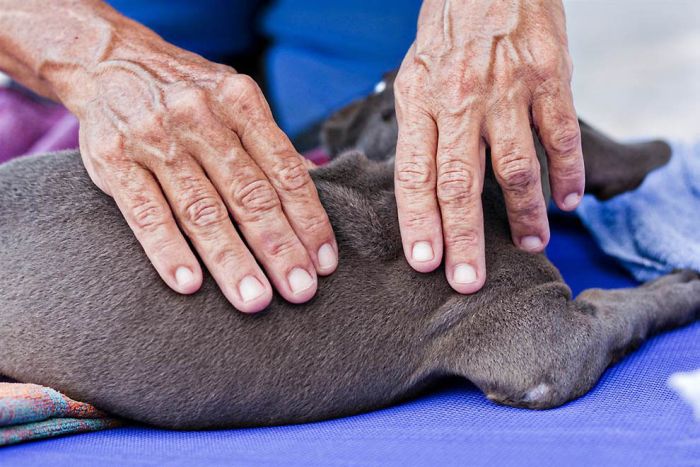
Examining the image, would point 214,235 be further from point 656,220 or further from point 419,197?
point 656,220

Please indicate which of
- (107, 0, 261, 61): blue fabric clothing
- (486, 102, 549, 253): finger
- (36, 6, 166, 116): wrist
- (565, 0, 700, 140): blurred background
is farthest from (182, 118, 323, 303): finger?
(565, 0, 700, 140): blurred background

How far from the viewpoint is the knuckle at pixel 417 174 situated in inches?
59.4

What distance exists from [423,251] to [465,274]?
93 mm

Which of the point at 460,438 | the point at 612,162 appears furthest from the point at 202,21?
the point at 460,438

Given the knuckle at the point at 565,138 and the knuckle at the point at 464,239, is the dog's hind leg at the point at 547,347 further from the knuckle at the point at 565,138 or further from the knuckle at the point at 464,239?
the knuckle at the point at 565,138

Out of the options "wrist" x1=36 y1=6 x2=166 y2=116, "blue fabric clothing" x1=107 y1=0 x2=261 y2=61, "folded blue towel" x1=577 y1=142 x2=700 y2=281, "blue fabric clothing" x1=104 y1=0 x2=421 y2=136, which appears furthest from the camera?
"blue fabric clothing" x1=104 y1=0 x2=421 y2=136

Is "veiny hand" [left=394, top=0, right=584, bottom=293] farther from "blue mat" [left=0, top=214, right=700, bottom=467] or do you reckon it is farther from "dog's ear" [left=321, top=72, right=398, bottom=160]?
"dog's ear" [left=321, top=72, right=398, bottom=160]

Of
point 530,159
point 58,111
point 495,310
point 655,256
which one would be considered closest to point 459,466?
point 495,310

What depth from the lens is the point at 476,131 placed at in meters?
1.52

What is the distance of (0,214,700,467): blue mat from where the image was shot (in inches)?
47.9

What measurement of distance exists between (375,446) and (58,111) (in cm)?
220

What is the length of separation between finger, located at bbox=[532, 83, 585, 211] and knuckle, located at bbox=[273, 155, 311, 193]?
485mm

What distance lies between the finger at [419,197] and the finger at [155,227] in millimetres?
407

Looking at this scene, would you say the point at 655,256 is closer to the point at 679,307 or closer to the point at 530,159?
the point at 679,307
